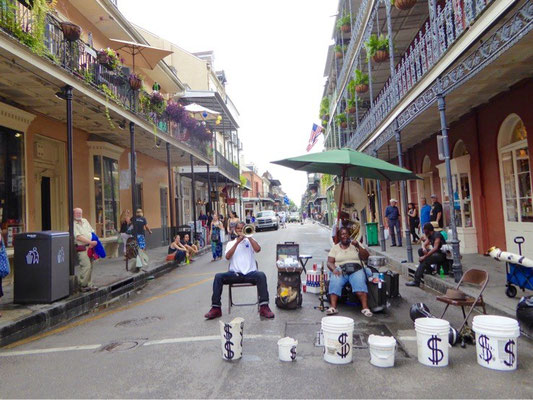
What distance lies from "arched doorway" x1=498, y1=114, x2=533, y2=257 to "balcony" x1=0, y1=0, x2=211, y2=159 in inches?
378

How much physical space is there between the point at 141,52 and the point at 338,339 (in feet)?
38.9

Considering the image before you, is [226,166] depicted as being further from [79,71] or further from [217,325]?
[217,325]

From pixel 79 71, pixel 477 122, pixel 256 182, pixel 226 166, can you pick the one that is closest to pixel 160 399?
pixel 79 71

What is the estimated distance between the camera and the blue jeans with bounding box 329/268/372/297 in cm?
613

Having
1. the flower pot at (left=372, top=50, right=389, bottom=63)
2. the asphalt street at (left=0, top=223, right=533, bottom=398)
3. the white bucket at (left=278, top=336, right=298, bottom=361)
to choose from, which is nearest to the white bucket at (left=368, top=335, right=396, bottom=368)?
the asphalt street at (left=0, top=223, right=533, bottom=398)

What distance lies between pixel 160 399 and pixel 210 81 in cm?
2803

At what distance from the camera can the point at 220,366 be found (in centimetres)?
414

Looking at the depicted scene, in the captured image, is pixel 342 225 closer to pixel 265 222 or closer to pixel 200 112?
pixel 200 112

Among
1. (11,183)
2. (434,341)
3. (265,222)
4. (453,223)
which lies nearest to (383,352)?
(434,341)

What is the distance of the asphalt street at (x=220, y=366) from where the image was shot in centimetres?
354

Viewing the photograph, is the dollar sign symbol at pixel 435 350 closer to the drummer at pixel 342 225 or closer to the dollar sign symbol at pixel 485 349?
the dollar sign symbol at pixel 485 349

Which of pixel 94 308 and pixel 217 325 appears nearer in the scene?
pixel 217 325

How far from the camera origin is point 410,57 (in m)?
10.0

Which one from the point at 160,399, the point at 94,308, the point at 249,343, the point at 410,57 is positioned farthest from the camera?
the point at 410,57
